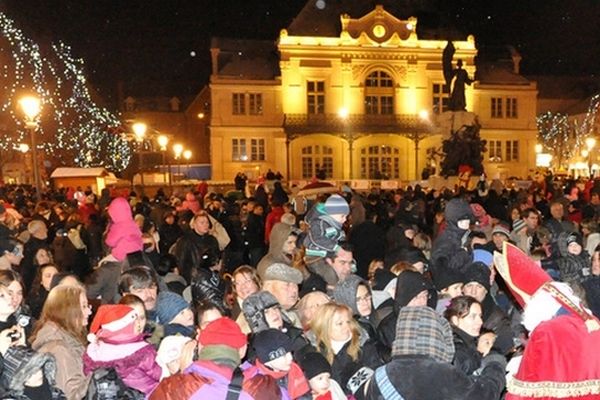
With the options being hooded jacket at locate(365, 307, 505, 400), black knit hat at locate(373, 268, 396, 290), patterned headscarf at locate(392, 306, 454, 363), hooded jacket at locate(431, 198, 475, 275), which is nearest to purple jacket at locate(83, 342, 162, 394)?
hooded jacket at locate(365, 307, 505, 400)

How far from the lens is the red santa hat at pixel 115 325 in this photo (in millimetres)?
4383

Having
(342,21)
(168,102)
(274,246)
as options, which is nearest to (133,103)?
(168,102)

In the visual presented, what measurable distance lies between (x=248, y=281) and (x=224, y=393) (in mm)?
2521

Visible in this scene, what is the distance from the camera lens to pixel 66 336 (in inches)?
190

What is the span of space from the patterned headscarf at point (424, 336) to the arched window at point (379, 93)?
46227 mm

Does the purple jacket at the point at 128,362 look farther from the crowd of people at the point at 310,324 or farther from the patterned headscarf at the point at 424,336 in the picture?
the patterned headscarf at the point at 424,336

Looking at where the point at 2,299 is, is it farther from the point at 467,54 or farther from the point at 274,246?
the point at 467,54

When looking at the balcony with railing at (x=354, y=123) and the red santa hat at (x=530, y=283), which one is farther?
the balcony with railing at (x=354, y=123)

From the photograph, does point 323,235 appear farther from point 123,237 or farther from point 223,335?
point 223,335

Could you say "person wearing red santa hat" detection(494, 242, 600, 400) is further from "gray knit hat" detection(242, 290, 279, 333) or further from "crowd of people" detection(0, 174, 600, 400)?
A: "gray knit hat" detection(242, 290, 279, 333)

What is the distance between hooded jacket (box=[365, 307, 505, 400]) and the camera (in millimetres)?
3666

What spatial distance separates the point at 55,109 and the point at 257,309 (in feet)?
125

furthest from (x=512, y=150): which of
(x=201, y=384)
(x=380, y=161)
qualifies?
(x=201, y=384)

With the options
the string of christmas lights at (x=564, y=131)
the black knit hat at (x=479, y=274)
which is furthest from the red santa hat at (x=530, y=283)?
the string of christmas lights at (x=564, y=131)
